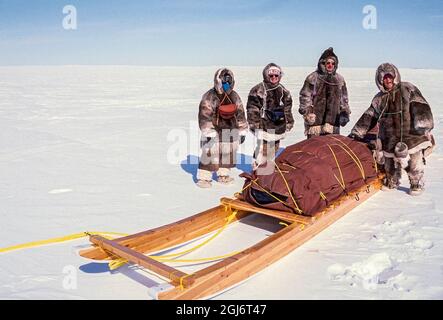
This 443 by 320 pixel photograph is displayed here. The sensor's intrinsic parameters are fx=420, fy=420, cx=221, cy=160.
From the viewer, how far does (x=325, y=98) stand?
6.82 m

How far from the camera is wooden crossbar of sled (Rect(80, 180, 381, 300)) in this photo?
10.2ft

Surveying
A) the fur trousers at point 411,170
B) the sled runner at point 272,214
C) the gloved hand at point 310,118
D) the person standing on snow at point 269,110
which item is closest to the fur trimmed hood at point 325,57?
the gloved hand at point 310,118

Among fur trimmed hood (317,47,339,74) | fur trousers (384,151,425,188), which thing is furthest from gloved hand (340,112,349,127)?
fur trousers (384,151,425,188)

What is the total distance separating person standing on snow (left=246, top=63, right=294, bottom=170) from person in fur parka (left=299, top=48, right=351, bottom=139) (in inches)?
21.3

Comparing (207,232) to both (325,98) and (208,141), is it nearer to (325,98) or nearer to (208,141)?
(208,141)

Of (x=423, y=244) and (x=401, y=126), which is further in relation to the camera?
(x=401, y=126)

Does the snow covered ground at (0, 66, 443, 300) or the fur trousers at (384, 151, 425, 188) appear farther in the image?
the fur trousers at (384, 151, 425, 188)

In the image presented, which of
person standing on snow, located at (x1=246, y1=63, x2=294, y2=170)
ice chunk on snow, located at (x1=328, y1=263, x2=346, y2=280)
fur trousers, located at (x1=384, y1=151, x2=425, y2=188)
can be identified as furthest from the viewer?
person standing on snow, located at (x1=246, y1=63, x2=294, y2=170)

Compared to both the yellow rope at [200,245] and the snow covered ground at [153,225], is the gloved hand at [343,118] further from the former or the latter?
the yellow rope at [200,245]

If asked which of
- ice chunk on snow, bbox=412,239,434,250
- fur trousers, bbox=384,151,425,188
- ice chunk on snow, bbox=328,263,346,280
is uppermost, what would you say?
fur trousers, bbox=384,151,425,188

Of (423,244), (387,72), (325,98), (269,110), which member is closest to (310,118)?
(325,98)

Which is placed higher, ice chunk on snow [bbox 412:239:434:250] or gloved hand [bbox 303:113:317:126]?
gloved hand [bbox 303:113:317:126]

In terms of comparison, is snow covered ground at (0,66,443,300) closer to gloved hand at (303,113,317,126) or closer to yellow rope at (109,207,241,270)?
yellow rope at (109,207,241,270)

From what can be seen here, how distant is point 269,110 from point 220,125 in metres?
0.86
